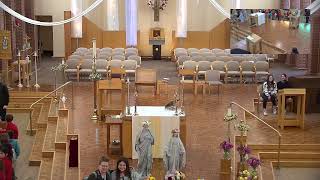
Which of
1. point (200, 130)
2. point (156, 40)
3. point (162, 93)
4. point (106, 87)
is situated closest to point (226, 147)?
point (200, 130)

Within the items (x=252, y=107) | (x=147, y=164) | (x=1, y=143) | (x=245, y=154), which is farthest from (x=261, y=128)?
(x=1, y=143)

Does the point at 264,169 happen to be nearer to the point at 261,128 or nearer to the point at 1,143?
the point at 261,128

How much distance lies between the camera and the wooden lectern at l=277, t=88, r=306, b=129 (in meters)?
Result: 15.6

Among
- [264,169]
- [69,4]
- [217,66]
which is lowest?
[264,169]

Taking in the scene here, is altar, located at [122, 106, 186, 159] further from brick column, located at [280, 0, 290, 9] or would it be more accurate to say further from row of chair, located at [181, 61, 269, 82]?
brick column, located at [280, 0, 290, 9]

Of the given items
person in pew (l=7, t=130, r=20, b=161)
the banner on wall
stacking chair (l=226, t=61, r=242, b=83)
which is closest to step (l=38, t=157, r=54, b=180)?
person in pew (l=7, t=130, r=20, b=161)

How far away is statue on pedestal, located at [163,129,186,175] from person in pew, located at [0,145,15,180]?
2.96 m

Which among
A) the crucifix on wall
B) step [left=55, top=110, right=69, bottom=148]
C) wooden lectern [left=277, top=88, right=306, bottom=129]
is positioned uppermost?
the crucifix on wall

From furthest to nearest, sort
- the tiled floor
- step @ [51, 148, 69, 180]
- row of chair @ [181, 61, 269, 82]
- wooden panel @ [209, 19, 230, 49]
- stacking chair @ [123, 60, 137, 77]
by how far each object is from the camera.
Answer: wooden panel @ [209, 19, 230, 49] < stacking chair @ [123, 60, 137, 77] < row of chair @ [181, 61, 269, 82] < the tiled floor < step @ [51, 148, 69, 180]

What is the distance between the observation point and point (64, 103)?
685 inches

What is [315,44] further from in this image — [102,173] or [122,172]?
[102,173]

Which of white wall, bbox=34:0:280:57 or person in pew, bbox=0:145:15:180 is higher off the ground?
white wall, bbox=34:0:280:57

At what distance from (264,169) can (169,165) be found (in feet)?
8.65

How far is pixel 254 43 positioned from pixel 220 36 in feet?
15.9
